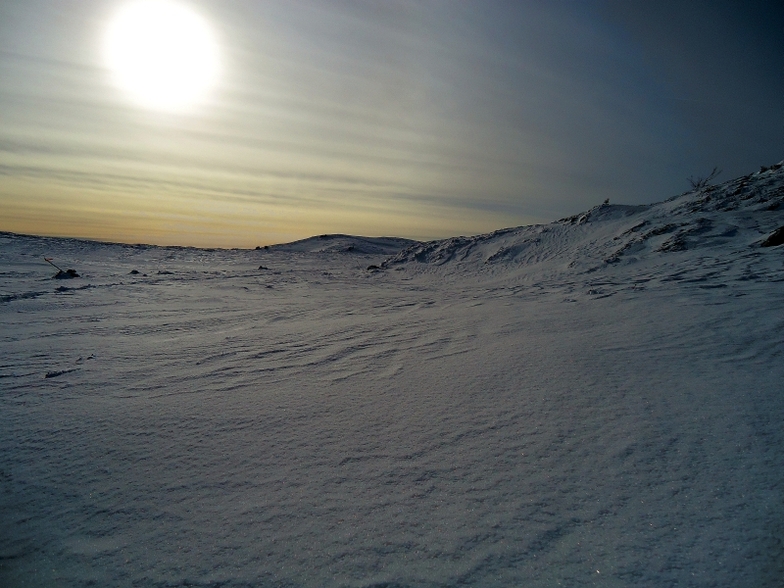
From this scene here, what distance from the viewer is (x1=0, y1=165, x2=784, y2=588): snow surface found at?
1405 mm

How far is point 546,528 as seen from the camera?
1496 mm

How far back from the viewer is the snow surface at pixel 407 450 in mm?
1405

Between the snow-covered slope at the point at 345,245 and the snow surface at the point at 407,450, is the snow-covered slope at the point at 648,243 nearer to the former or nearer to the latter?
the snow surface at the point at 407,450

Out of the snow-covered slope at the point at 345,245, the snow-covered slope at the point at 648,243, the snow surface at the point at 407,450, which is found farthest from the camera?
the snow-covered slope at the point at 345,245

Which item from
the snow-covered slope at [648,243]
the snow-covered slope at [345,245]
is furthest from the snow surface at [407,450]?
the snow-covered slope at [345,245]

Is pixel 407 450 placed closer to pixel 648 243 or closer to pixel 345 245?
pixel 648 243

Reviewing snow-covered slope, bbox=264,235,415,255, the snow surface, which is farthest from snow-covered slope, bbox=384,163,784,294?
snow-covered slope, bbox=264,235,415,255

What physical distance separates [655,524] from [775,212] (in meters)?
10.1

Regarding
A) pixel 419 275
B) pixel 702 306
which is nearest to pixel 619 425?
pixel 702 306

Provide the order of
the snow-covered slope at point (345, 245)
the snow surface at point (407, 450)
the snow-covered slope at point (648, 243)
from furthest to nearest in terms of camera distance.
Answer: the snow-covered slope at point (345, 245) → the snow-covered slope at point (648, 243) → the snow surface at point (407, 450)

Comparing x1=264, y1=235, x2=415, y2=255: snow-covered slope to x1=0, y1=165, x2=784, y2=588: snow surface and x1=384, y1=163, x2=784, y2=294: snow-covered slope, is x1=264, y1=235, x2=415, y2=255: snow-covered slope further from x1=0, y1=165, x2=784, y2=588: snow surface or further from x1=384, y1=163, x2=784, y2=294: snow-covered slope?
x1=0, y1=165, x2=784, y2=588: snow surface

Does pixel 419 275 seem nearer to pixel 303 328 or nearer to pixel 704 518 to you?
pixel 303 328

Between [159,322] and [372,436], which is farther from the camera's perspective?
[159,322]

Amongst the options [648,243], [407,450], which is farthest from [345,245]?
[407,450]
